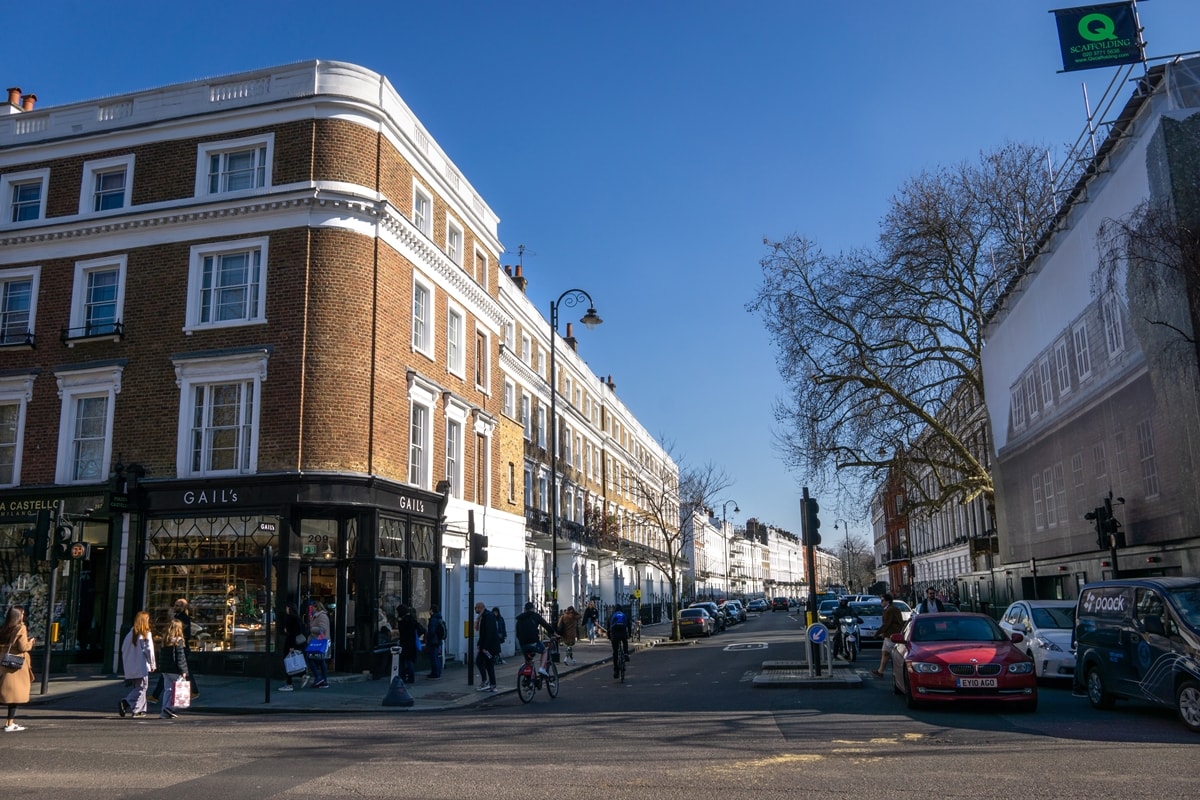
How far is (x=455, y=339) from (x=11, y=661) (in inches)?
615

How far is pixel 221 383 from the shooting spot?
21.7 metres

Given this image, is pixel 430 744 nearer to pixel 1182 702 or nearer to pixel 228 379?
pixel 1182 702

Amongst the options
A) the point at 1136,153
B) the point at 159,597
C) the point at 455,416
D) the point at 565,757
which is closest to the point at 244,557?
the point at 159,597

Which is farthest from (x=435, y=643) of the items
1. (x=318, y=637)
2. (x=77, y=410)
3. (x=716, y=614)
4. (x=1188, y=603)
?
(x=716, y=614)

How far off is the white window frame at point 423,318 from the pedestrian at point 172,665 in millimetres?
10252

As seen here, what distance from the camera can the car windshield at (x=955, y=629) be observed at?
14344 mm

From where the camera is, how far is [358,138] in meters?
22.5

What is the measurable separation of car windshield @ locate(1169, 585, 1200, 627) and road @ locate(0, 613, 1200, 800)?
1320mm

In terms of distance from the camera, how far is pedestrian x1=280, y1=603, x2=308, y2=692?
19094 mm

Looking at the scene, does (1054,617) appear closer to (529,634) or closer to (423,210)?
(529,634)

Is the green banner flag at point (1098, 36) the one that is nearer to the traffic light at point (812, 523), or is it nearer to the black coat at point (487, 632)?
the traffic light at point (812, 523)

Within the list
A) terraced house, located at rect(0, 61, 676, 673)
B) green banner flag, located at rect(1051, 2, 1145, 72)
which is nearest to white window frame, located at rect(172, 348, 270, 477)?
terraced house, located at rect(0, 61, 676, 673)

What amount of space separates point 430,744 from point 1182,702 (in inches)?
349

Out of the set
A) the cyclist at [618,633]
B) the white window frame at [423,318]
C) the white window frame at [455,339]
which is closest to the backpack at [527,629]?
the cyclist at [618,633]
